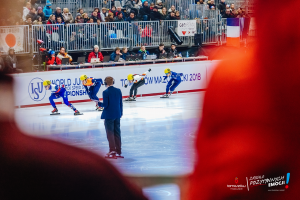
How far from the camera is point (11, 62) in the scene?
18156 millimetres

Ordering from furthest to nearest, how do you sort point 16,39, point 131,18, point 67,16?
1. point 131,18
2. point 67,16
3. point 16,39

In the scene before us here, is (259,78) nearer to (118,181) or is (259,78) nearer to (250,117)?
(250,117)

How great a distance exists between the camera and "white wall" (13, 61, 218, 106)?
18.1 m

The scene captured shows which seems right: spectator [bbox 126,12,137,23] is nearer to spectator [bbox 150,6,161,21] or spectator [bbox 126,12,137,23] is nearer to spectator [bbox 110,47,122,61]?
spectator [bbox 150,6,161,21]

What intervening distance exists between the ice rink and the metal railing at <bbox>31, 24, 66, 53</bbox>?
9.14ft

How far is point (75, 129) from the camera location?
13.7 metres

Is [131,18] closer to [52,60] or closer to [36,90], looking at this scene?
[52,60]

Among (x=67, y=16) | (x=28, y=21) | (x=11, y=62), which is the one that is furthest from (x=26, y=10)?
(x=11, y=62)

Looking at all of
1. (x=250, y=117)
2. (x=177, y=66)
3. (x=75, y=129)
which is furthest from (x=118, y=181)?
(x=177, y=66)

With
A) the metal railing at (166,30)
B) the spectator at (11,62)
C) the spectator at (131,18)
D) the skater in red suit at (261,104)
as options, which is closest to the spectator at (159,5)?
the metal railing at (166,30)

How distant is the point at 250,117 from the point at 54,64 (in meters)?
15.7

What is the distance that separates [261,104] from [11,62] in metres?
15.0

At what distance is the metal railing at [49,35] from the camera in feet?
63.3

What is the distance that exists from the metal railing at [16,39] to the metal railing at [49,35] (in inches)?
11.3
